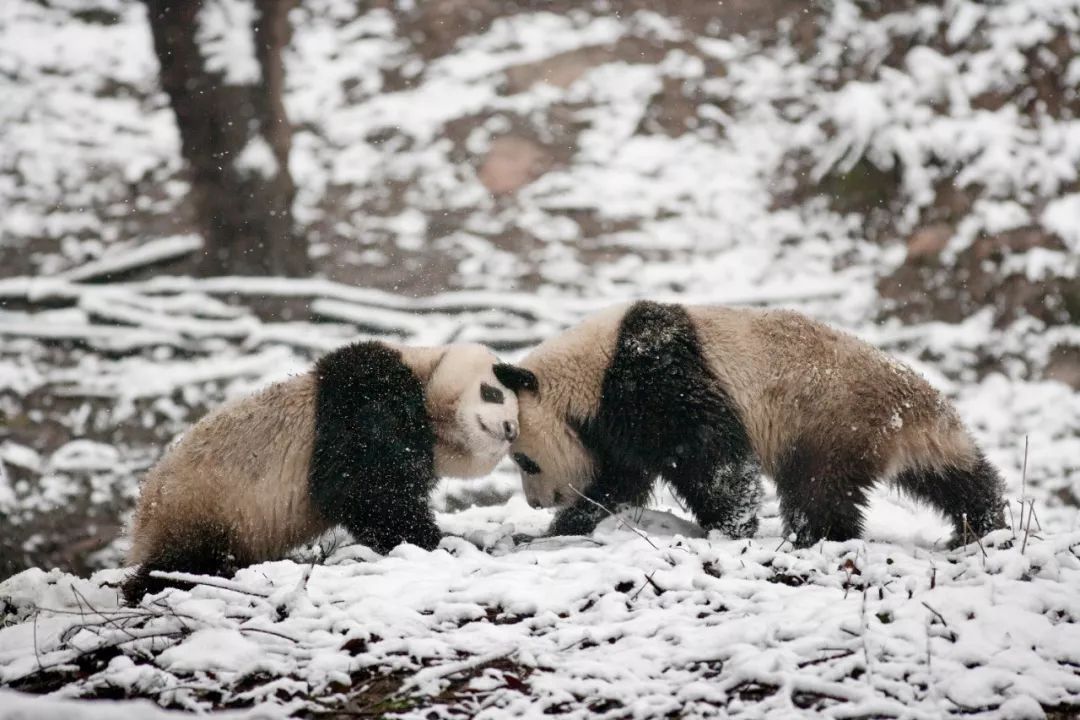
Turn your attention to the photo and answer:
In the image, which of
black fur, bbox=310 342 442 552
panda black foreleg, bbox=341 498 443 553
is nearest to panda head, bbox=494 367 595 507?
black fur, bbox=310 342 442 552

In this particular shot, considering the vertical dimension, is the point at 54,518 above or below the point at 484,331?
below

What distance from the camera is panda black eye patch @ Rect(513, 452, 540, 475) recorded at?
17.0 feet

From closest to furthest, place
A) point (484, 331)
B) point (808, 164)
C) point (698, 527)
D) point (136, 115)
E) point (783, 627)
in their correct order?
point (783, 627), point (698, 527), point (484, 331), point (808, 164), point (136, 115)

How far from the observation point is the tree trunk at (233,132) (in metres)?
8.36

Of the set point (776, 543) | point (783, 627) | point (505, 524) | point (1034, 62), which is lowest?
point (505, 524)

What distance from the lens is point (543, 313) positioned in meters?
8.47

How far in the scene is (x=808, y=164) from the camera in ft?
A: 32.9

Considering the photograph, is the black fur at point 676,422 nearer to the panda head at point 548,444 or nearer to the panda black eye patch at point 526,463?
the panda head at point 548,444

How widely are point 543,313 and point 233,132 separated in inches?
129

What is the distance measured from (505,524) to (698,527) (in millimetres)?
1048

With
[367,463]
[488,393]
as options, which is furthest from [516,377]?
[367,463]

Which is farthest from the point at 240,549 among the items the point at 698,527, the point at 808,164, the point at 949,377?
the point at 808,164

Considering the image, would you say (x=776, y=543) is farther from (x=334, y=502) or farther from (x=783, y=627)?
(x=334, y=502)

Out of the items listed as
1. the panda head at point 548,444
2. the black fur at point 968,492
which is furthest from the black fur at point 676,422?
the black fur at point 968,492
